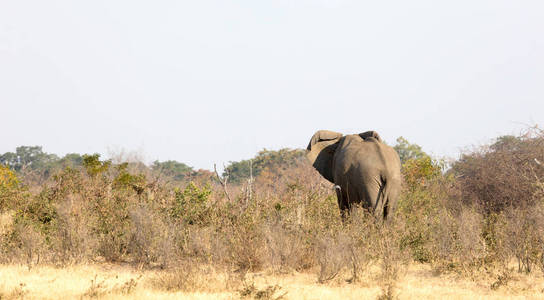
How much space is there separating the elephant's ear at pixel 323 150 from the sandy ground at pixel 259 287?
15.2ft

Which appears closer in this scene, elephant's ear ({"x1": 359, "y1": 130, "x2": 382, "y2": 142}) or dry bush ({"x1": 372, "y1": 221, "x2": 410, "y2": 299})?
dry bush ({"x1": 372, "y1": 221, "x2": 410, "y2": 299})

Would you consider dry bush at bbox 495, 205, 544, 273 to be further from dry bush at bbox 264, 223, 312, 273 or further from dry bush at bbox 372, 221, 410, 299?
dry bush at bbox 264, 223, 312, 273

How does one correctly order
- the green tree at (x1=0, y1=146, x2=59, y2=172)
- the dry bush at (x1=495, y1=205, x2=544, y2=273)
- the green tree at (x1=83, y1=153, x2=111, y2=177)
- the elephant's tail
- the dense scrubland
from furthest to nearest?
the green tree at (x1=0, y1=146, x2=59, y2=172), the green tree at (x1=83, y1=153, x2=111, y2=177), the elephant's tail, the dry bush at (x1=495, y1=205, x2=544, y2=273), the dense scrubland

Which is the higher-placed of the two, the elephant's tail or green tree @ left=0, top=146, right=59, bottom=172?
green tree @ left=0, top=146, right=59, bottom=172

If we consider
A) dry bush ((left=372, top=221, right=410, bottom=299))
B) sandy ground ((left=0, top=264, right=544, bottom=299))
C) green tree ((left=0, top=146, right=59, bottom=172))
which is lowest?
sandy ground ((left=0, top=264, right=544, bottom=299))

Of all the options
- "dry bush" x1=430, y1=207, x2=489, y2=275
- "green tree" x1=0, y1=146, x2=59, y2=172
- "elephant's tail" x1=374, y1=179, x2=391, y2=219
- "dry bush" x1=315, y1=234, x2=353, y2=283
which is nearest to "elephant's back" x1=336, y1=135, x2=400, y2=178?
"elephant's tail" x1=374, y1=179, x2=391, y2=219

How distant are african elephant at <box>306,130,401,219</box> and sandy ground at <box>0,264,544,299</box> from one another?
7.18ft

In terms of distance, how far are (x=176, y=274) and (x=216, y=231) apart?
262 centimetres

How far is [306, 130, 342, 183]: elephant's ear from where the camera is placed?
14453mm

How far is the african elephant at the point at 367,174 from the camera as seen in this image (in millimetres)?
12203

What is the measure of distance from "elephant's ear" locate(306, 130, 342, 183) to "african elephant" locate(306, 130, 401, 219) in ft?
1.77

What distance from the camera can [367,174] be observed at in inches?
481

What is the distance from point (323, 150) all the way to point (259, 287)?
20.3 feet

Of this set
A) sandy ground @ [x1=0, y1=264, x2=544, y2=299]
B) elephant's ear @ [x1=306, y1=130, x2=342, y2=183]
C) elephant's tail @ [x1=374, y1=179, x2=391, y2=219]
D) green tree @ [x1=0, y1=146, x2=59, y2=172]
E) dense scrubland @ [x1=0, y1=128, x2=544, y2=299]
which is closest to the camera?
sandy ground @ [x1=0, y1=264, x2=544, y2=299]
